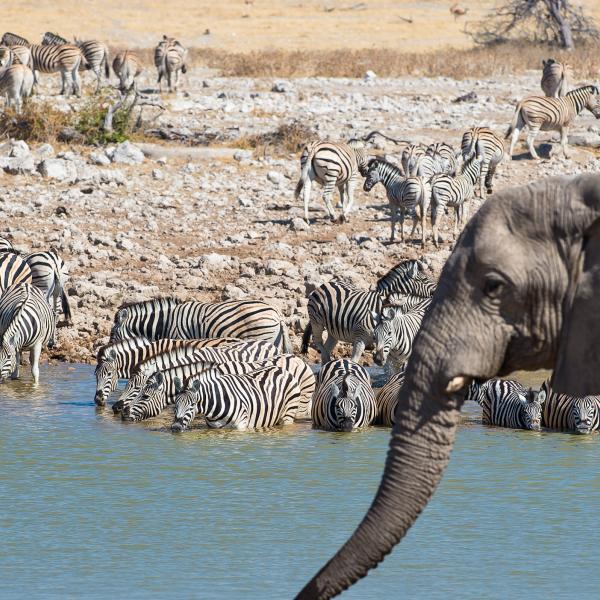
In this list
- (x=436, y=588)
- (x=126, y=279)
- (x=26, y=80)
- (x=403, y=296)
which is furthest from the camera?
(x=26, y=80)

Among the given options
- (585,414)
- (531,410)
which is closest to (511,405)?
(531,410)

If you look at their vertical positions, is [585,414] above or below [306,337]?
above

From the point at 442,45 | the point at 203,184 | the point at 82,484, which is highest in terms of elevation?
the point at 442,45

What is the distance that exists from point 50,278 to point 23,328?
1667 millimetres

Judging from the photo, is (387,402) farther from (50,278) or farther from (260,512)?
(50,278)

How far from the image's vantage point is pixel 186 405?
32.5 ft

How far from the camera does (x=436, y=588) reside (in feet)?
22.0

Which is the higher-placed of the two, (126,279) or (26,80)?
(26,80)

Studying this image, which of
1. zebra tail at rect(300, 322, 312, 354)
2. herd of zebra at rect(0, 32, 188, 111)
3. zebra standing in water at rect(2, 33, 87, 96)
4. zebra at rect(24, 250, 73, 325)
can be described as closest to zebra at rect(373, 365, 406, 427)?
zebra tail at rect(300, 322, 312, 354)

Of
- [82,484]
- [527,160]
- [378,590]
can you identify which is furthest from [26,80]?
[378,590]

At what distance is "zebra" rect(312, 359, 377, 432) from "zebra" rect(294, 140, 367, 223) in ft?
19.9

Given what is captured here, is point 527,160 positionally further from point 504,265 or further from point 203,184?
point 504,265

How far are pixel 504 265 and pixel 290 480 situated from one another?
5.31m

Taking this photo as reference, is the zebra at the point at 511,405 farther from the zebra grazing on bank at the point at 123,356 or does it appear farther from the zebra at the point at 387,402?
the zebra grazing on bank at the point at 123,356
